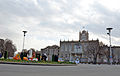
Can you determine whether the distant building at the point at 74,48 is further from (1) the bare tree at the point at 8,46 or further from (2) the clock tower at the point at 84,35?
(1) the bare tree at the point at 8,46

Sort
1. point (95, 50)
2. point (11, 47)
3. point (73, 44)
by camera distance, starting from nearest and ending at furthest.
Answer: point (95, 50) → point (11, 47) → point (73, 44)

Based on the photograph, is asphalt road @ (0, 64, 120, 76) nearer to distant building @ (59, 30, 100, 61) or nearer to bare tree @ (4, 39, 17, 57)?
bare tree @ (4, 39, 17, 57)

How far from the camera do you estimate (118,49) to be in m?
90.4

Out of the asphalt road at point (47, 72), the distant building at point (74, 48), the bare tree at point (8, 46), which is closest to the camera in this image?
the asphalt road at point (47, 72)

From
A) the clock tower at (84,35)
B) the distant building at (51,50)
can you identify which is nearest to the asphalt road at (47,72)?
the clock tower at (84,35)

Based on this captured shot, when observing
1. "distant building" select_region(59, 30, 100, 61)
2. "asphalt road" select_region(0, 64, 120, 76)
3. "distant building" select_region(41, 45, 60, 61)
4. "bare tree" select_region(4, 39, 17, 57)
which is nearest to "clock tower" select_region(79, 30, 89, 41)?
"distant building" select_region(59, 30, 100, 61)

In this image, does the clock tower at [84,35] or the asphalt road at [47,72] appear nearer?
the asphalt road at [47,72]

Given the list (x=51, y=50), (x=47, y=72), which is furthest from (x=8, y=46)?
(x=47, y=72)

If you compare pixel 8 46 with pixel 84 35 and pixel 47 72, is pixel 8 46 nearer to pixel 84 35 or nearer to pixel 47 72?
pixel 84 35

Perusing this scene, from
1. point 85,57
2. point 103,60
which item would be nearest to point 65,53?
point 85,57

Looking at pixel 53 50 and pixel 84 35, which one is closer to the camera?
pixel 84 35

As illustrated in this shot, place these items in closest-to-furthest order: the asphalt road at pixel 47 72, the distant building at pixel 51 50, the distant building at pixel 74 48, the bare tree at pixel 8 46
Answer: the asphalt road at pixel 47 72 → the bare tree at pixel 8 46 → the distant building at pixel 74 48 → the distant building at pixel 51 50

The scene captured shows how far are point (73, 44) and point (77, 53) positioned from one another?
5733 mm

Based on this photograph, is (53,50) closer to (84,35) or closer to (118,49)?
(84,35)
